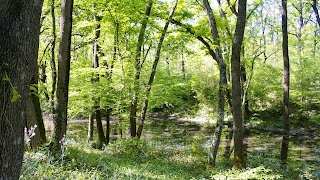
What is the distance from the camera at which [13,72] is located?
6.48 ft

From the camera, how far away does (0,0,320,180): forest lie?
2100mm

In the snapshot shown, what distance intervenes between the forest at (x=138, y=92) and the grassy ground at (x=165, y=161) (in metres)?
0.05

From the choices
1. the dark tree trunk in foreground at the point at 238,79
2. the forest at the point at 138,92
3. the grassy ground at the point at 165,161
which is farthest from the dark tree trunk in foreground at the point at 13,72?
the dark tree trunk in foreground at the point at 238,79

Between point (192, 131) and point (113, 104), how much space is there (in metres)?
10.9

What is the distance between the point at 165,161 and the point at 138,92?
278 cm

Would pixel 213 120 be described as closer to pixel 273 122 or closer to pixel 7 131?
pixel 273 122

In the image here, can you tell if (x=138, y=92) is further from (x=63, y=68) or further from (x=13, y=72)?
(x=13, y=72)

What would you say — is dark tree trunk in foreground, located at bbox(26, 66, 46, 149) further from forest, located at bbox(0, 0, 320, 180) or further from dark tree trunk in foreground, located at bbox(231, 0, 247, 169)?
dark tree trunk in foreground, located at bbox(231, 0, 247, 169)

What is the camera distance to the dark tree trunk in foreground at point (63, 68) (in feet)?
19.4

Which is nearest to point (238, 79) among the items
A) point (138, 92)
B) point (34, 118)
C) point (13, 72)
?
point (138, 92)

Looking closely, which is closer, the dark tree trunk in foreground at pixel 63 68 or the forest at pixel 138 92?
the forest at pixel 138 92

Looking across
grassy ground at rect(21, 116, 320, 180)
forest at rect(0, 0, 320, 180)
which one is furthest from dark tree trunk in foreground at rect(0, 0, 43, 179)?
grassy ground at rect(21, 116, 320, 180)

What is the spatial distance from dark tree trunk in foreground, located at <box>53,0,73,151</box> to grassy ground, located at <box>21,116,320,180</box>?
19.4 inches

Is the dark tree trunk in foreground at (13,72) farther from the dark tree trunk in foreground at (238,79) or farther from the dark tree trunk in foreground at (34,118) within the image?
the dark tree trunk in foreground at (238,79)
